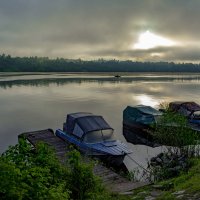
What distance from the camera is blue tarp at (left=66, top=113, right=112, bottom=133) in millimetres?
24080

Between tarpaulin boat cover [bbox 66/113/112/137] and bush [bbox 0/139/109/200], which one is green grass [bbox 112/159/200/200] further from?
tarpaulin boat cover [bbox 66/113/112/137]

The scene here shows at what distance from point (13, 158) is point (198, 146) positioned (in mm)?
14833

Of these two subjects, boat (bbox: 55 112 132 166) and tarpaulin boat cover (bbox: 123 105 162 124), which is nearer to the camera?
boat (bbox: 55 112 132 166)

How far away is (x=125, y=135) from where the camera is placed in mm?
36625

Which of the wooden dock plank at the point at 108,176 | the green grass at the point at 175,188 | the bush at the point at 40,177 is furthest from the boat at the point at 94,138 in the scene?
the bush at the point at 40,177

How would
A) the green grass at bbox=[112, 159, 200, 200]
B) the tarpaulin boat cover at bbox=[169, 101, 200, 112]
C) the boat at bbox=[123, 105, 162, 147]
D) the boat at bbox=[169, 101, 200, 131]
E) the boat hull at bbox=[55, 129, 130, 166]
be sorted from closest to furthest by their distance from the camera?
the green grass at bbox=[112, 159, 200, 200] → the boat hull at bbox=[55, 129, 130, 166] → the boat at bbox=[169, 101, 200, 131] → the boat at bbox=[123, 105, 162, 147] → the tarpaulin boat cover at bbox=[169, 101, 200, 112]

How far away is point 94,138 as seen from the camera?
2375 cm

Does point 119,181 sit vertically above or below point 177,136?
below

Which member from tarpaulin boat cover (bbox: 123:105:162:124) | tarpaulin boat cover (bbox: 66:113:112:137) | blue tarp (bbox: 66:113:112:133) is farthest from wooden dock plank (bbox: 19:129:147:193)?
tarpaulin boat cover (bbox: 123:105:162:124)

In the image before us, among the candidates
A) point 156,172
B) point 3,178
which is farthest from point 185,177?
point 3,178

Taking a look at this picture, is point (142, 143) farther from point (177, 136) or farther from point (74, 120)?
point (177, 136)

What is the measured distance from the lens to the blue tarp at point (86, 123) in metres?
24.1

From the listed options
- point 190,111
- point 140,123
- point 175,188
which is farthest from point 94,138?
point 190,111

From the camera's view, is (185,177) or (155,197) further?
(185,177)
